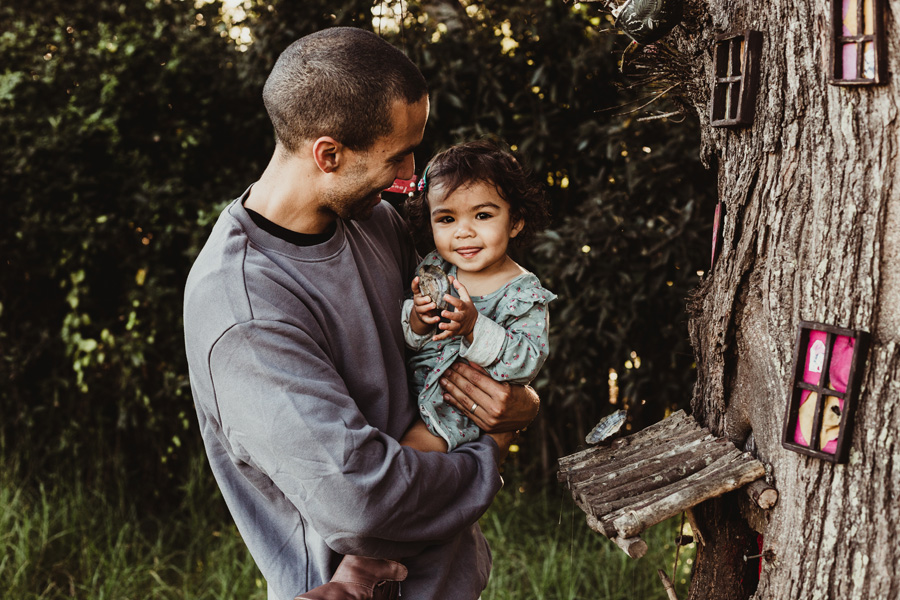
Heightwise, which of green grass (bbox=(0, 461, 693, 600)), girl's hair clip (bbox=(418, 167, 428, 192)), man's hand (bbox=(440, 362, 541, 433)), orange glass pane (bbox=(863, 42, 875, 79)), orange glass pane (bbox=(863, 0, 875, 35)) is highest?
orange glass pane (bbox=(863, 0, 875, 35))

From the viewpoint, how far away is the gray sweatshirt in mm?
1702

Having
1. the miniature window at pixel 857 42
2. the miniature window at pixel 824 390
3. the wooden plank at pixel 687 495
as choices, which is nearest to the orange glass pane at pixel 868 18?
the miniature window at pixel 857 42

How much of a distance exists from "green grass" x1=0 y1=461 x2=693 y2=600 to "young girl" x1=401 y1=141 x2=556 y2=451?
69.1 inches

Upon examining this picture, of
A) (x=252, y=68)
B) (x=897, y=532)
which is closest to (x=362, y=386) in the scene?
(x=897, y=532)

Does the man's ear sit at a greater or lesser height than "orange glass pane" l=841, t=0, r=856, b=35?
lesser

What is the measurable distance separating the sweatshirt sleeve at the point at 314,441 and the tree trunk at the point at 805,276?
2.77 feet

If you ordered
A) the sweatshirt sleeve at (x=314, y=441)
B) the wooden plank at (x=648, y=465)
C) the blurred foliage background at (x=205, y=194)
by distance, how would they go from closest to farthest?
1. the sweatshirt sleeve at (x=314, y=441)
2. the wooden plank at (x=648, y=465)
3. the blurred foliage background at (x=205, y=194)

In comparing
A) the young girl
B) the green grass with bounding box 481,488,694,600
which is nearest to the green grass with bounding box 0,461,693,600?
the green grass with bounding box 481,488,694,600

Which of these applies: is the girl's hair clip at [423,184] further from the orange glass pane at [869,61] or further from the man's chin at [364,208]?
the orange glass pane at [869,61]

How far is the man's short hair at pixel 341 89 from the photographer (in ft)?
6.35

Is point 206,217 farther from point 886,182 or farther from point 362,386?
point 886,182

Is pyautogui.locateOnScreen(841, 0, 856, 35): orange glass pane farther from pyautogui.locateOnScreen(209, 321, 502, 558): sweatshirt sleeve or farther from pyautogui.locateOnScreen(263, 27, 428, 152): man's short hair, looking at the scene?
pyautogui.locateOnScreen(209, 321, 502, 558): sweatshirt sleeve

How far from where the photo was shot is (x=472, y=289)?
7.91ft

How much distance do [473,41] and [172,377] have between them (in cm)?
236
